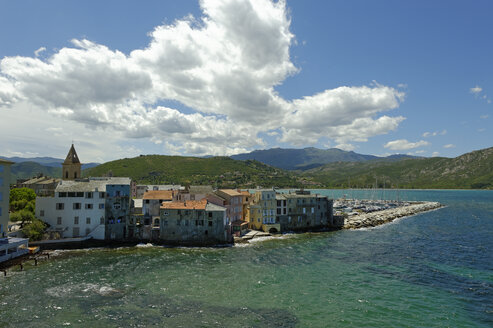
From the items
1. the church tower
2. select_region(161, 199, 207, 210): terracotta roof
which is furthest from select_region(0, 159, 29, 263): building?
the church tower

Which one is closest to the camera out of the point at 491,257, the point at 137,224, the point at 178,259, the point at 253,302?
the point at 253,302

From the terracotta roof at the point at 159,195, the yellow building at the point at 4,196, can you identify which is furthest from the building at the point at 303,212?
the yellow building at the point at 4,196

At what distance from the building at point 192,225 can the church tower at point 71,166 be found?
149 feet

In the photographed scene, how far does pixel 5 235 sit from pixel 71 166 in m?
40.3

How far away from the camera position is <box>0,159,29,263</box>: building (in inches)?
2025

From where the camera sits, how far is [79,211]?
66.9 meters

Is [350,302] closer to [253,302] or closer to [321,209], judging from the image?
[253,302]

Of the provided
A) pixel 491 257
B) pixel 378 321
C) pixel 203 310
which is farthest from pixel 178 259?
pixel 491 257

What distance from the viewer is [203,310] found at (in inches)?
1302

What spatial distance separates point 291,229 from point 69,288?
6233cm

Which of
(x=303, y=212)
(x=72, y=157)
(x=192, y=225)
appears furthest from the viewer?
(x=72, y=157)

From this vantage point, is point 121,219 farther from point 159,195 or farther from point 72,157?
point 72,157

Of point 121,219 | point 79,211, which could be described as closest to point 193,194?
point 121,219

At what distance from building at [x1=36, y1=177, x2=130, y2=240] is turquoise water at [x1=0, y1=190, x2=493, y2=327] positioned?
317 inches
